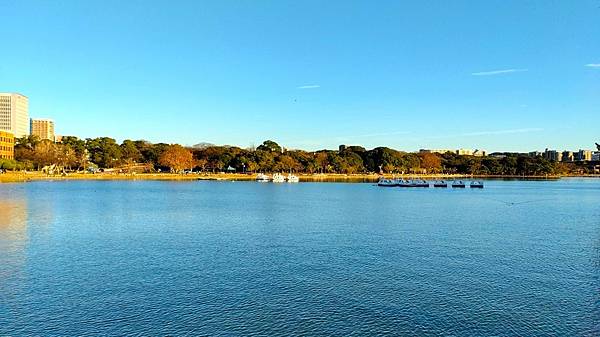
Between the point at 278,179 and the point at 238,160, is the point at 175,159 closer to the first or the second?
the point at 238,160

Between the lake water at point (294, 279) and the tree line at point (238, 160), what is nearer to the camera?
the lake water at point (294, 279)

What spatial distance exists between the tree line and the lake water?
86071 mm

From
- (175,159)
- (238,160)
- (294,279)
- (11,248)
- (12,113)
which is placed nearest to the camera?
(294,279)

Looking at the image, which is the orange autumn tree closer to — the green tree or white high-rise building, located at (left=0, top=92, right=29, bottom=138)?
the green tree

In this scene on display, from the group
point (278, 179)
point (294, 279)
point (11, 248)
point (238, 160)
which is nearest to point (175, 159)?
point (238, 160)

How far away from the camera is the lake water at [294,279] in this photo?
12234mm

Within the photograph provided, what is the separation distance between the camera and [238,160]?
13650cm

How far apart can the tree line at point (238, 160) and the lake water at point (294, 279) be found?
8607 cm

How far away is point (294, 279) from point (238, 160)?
121489 millimetres

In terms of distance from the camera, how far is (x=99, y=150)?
400 feet

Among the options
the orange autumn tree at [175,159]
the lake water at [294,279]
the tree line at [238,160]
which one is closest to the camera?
the lake water at [294,279]

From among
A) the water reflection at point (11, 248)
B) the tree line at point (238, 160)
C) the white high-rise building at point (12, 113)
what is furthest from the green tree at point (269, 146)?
the water reflection at point (11, 248)

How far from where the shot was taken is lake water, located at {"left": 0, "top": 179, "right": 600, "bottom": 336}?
40.1 feet

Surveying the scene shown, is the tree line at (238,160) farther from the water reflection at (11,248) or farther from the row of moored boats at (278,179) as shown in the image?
the water reflection at (11,248)
